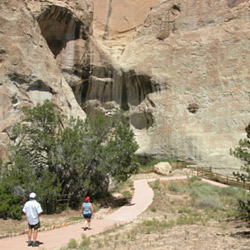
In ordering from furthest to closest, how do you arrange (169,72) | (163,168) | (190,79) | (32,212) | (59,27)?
(169,72)
(59,27)
(190,79)
(163,168)
(32,212)

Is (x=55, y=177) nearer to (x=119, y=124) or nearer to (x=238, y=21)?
(x=119, y=124)

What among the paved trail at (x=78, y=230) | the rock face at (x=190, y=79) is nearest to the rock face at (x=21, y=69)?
the paved trail at (x=78, y=230)

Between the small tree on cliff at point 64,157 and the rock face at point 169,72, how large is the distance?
4.39 metres

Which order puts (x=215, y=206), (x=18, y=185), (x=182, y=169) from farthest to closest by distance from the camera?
(x=182, y=169), (x=215, y=206), (x=18, y=185)

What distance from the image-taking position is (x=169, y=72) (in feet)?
81.9

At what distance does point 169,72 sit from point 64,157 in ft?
46.2

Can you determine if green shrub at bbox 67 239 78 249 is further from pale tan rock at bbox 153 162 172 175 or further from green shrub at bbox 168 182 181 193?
pale tan rock at bbox 153 162 172 175

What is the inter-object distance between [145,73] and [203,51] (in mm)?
4339

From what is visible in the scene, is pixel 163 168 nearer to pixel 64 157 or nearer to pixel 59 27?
pixel 64 157

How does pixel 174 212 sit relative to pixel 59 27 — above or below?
below

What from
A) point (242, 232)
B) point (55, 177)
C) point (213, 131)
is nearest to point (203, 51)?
point (213, 131)

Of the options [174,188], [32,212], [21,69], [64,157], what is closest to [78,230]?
[32,212]

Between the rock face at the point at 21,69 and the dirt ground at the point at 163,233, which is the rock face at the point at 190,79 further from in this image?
the dirt ground at the point at 163,233

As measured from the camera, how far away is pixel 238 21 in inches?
945
